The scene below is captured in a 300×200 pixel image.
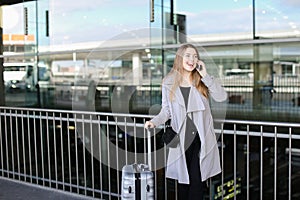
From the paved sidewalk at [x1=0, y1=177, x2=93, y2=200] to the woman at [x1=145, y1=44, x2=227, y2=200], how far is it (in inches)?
66.5

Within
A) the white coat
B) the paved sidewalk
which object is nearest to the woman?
the white coat

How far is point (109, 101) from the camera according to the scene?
10.3 meters

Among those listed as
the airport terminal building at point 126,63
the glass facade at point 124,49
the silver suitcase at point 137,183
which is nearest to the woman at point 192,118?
the silver suitcase at point 137,183

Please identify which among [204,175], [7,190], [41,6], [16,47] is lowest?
[7,190]

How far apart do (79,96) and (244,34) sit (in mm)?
5488

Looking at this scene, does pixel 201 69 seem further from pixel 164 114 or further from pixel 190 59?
pixel 164 114

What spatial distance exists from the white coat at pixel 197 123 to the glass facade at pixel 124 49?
3894 millimetres

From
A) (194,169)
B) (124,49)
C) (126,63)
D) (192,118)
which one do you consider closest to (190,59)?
(192,118)

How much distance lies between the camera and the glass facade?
8.80 m

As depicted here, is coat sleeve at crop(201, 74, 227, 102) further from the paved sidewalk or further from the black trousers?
the paved sidewalk

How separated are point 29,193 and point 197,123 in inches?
103

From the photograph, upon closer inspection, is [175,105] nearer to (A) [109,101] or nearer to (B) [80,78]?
(A) [109,101]

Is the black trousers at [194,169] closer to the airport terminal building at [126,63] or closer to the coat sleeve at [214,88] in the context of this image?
the coat sleeve at [214,88]

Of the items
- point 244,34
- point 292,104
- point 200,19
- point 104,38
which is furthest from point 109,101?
point 292,104
